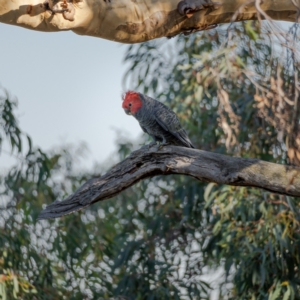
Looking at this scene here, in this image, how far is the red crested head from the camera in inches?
162

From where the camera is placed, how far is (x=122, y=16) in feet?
11.1

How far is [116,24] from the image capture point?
3383 millimetres

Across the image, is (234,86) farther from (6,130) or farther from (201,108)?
(6,130)

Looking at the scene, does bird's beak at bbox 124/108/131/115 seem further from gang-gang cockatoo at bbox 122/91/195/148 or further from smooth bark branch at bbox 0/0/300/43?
smooth bark branch at bbox 0/0/300/43

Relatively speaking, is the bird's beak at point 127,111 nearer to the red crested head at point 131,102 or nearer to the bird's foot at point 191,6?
the red crested head at point 131,102

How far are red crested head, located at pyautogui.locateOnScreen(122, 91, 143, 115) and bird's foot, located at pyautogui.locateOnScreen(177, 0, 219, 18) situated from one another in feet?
2.56

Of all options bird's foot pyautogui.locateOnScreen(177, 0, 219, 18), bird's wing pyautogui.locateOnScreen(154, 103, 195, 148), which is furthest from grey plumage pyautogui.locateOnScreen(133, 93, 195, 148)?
bird's foot pyautogui.locateOnScreen(177, 0, 219, 18)

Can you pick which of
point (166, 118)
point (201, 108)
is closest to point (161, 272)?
point (201, 108)

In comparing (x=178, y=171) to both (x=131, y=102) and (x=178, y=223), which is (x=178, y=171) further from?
(x=178, y=223)

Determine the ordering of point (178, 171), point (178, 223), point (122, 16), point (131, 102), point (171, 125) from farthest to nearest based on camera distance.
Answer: point (178, 223) < point (131, 102) < point (171, 125) < point (122, 16) < point (178, 171)

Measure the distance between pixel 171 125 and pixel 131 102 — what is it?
37cm

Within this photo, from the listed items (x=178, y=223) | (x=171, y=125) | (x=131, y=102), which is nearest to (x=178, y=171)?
(x=171, y=125)

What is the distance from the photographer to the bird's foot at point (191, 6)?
136 inches

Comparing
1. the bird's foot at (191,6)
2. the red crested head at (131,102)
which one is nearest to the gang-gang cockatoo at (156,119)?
the red crested head at (131,102)
